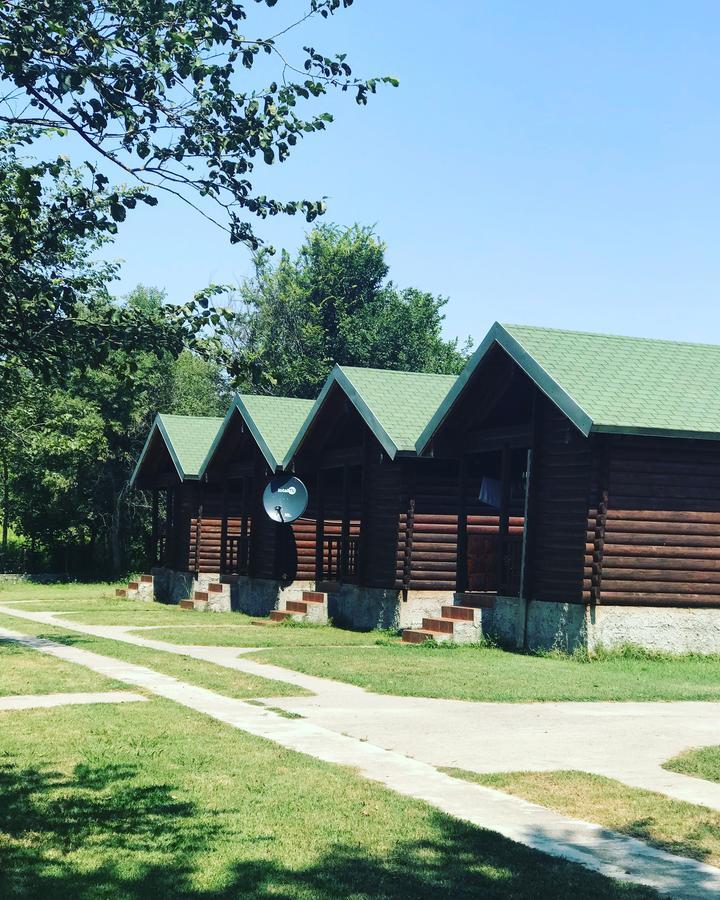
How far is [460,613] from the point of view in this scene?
25766 millimetres

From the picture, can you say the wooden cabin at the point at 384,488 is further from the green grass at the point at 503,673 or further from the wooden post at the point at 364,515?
the green grass at the point at 503,673

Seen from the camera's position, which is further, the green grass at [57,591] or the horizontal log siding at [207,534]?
the green grass at [57,591]

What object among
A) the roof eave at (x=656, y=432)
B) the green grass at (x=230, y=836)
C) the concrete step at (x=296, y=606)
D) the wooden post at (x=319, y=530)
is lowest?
the concrete step at (x=296, y=606)

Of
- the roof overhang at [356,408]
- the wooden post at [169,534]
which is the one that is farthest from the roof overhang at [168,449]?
the roof overhang at [356,408]

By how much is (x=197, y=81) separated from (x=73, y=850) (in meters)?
5.54

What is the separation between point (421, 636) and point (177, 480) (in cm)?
2090

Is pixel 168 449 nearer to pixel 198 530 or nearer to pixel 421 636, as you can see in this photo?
pixel 198 530

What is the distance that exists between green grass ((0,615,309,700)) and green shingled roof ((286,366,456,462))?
8249 millimetres

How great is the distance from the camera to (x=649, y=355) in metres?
26.1

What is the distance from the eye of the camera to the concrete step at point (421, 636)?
25250mm

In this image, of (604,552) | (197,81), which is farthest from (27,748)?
(604,552)

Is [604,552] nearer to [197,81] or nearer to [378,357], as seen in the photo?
[197,81]

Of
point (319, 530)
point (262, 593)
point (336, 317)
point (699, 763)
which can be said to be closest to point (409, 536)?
point (319, 530)

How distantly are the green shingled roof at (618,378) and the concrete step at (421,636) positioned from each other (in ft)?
14.3
